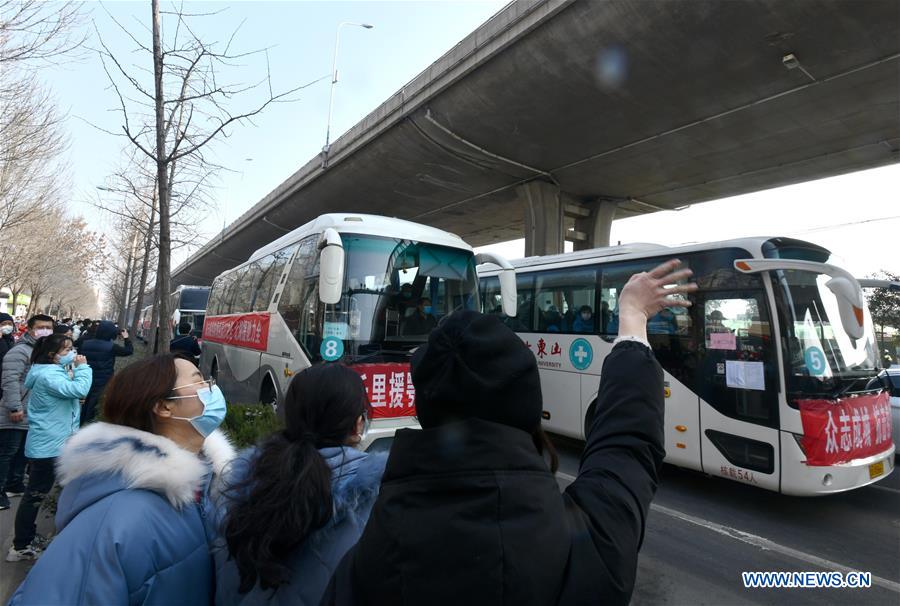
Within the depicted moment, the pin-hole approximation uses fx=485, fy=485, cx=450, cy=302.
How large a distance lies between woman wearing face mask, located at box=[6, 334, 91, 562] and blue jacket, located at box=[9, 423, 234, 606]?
309 cm

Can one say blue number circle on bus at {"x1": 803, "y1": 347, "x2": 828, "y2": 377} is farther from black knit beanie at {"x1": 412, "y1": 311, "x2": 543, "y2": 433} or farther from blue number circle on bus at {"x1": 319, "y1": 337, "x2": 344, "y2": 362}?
black knit beanie at {"x1": 412, "y1": 311, "x2": 543, "y2": 433}

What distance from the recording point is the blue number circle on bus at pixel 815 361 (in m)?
5.32

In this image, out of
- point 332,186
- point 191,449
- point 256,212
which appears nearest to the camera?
point 191,449

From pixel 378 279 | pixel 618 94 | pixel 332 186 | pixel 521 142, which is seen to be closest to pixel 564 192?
pixel 521 142

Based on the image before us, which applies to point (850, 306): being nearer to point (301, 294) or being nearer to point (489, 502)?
point (489, 502)

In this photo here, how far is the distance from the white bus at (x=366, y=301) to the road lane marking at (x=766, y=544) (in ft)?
11.0

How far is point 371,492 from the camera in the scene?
155 centimetres

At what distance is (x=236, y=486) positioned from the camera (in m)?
1.48

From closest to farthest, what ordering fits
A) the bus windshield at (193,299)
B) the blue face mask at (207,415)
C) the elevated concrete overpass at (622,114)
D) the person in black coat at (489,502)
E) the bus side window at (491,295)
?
1. the person in black coat at (489,502)
2. the blue face mask at (207,415)
3. the elevated concrete overpass at (622,114)
4. the bus side window at (491,295)
5. the bus windshield at (193,299)

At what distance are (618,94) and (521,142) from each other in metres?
3.85

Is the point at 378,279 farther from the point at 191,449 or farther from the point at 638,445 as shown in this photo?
the point at 638,445

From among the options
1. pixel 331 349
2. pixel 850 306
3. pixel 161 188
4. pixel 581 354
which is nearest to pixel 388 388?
pixel 331 349

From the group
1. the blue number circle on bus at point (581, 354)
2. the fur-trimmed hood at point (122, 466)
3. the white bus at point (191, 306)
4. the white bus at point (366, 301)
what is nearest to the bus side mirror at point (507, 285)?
the white bus at point (366, 301)

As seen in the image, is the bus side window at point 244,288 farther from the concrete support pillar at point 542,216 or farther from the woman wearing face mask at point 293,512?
the concrete support pillar at point 542,216
